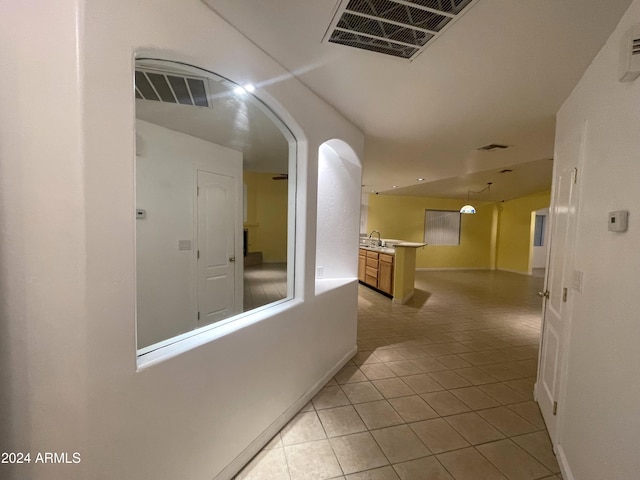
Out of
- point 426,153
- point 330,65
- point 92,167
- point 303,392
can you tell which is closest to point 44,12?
point 92,167

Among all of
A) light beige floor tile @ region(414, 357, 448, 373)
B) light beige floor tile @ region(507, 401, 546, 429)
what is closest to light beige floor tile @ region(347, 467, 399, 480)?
light beige floor tile @ region(507, 401, 546, 429)

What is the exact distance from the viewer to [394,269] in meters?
5.62

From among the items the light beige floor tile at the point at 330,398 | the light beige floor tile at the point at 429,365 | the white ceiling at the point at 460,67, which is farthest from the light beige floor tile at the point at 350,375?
the white ceiling at the point at 460,67

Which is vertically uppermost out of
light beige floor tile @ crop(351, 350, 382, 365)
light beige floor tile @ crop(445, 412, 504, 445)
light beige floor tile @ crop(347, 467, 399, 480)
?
light beige floor tile @ crop(347, 467, 399, 480)

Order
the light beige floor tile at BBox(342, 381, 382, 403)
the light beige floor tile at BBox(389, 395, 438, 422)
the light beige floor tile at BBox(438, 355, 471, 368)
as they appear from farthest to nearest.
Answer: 1. the light beige floor tile at BBox(438, 355, 471, 368)
2. the light beige floor tile at BBox(342, 381, 382, 403)
3. the light beige floor tile at BBox(389, 395, 438, 422)

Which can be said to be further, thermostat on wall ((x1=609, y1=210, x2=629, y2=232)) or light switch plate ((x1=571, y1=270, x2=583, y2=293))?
light switch plate ((x1=571, y1=270, x2=583, y2=293))

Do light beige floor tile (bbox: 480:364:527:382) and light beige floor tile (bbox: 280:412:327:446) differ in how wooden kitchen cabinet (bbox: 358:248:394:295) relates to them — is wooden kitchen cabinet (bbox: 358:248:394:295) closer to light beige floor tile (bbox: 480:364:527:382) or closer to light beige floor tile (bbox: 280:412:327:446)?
light beige floor tile (bbox: 480:364:527:382)

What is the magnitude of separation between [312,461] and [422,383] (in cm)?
140

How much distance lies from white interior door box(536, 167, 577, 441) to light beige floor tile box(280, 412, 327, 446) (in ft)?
5.28

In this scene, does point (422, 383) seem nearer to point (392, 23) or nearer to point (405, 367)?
point (405, 367)

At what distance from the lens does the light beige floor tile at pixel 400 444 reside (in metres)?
1.81

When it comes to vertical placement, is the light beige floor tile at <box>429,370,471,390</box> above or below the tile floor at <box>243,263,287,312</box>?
below

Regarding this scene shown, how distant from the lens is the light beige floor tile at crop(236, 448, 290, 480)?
5.30 ft

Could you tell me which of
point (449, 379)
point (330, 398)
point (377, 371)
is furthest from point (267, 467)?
point (449, 379)
